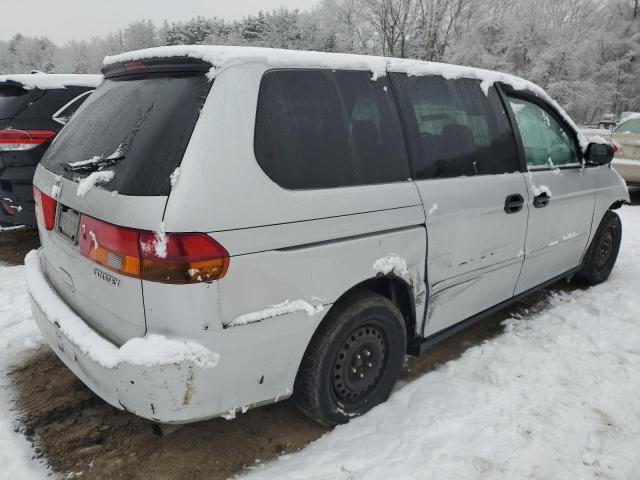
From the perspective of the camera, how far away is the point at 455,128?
279 cm

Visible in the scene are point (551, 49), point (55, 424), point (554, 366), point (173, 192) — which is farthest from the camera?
point (551, 49)

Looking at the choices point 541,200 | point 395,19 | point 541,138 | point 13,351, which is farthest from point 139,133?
point 395,19

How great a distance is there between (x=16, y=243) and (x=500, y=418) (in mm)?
5760

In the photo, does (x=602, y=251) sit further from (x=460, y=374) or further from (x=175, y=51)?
(x=175, y=51)

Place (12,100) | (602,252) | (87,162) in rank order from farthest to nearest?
(12,100), (602,252), (87,162)

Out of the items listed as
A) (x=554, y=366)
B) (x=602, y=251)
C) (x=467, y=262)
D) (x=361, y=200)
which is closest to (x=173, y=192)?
(x=361, y=200)

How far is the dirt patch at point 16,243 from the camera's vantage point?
5.20 meters

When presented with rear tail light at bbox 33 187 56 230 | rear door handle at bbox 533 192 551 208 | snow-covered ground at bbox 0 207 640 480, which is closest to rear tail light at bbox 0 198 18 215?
snow-covered ground at bbox 0 207 640 480

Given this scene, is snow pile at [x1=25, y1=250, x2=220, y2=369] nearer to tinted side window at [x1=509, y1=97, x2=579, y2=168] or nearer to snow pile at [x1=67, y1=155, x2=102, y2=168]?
snow pile at [x1=67, y1=155, x2=102, y2=168]

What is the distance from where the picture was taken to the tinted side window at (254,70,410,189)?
2.00m

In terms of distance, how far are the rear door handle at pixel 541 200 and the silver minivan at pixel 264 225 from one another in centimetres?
28

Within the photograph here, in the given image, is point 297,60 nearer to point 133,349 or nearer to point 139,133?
point 139,133

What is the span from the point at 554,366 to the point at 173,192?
8.61ft

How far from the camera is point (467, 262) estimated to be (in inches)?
112
